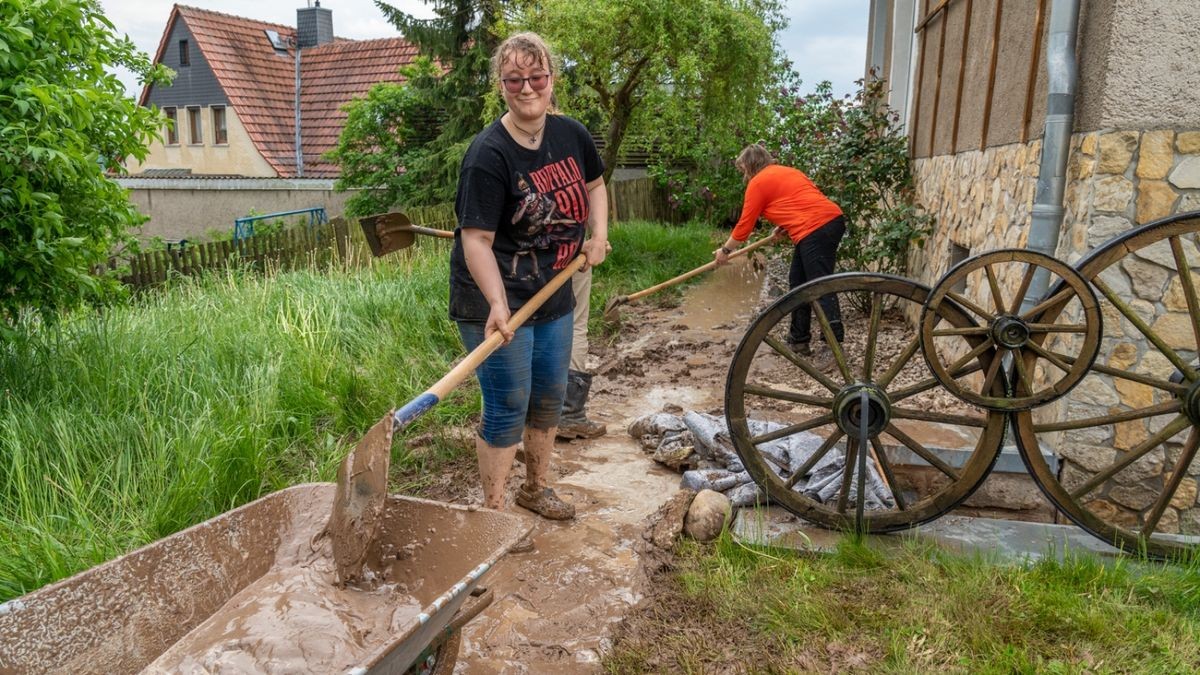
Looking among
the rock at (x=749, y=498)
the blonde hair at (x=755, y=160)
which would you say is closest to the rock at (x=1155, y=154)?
the rock at (x=749, y=498)

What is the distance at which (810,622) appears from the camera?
8.89ft

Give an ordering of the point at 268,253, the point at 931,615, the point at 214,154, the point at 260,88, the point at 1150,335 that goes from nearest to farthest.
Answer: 1. the point at 931,615
2. the point at 1150,335
3. the point at 268,253
4. the point at 260,88
5. the point at 214,154

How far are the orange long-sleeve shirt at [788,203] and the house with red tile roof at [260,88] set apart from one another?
50.9 feet

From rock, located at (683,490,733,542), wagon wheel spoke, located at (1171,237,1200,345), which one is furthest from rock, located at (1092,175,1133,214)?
rock, located at (683,490,733,542)

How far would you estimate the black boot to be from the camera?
16.0 feet

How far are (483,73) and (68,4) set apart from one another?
10753 millimetres

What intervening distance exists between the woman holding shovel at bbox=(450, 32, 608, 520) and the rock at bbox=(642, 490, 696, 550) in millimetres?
596

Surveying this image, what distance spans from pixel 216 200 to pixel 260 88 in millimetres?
3168

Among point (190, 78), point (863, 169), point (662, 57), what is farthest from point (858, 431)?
point (190, 78)

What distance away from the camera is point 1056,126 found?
3529mm

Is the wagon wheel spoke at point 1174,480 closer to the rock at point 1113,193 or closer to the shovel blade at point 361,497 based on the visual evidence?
the rock at point 1113,193

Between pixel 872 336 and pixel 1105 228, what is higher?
pixel 1105 228

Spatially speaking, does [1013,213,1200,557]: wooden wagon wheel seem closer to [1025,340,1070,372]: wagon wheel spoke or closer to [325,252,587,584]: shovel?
[1025,340,1070,372]: wagon wheel spoke

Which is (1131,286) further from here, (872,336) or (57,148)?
(57,148)
